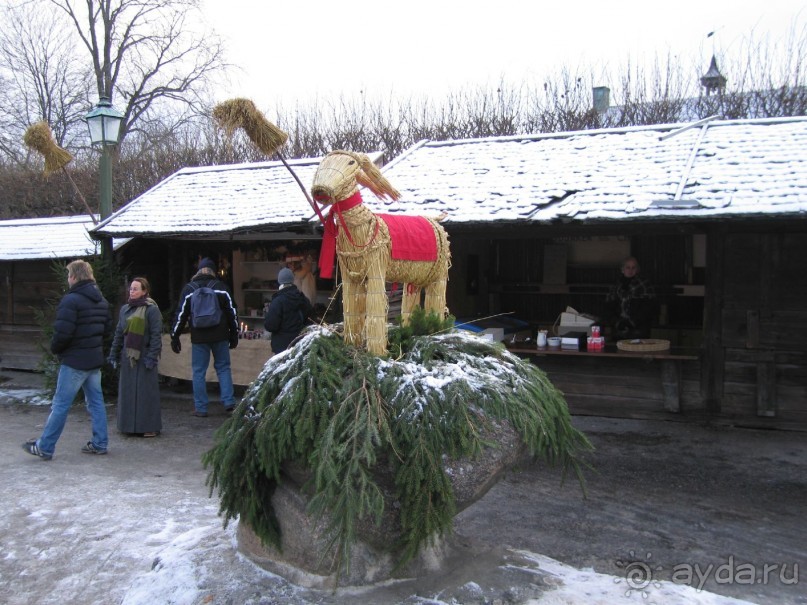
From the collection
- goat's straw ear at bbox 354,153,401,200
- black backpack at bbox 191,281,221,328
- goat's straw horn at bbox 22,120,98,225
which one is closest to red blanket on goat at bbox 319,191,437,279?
goat's straw ear at bbox 354,153,401,200

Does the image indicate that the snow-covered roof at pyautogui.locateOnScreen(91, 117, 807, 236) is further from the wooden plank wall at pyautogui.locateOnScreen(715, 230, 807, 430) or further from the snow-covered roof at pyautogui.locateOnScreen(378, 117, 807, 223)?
the wooden plank wall at pyautogui.locateOnScreen(715, 230, 807, 430)

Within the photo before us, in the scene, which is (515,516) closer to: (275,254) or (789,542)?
(789,542)

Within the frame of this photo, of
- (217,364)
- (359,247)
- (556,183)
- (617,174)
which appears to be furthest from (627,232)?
(217,364)

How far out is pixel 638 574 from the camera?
426 cm

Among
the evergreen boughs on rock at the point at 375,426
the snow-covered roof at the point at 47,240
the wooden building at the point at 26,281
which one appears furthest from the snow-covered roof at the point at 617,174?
the wooden building at the point at 26,281

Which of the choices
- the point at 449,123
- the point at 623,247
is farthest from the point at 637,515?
the point at 449,123

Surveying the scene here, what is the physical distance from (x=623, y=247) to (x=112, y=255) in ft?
23.2

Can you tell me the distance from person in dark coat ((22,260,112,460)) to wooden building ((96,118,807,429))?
84.3 inches

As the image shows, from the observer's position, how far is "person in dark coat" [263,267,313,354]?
7.98 m

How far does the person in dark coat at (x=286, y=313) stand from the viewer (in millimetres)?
7977

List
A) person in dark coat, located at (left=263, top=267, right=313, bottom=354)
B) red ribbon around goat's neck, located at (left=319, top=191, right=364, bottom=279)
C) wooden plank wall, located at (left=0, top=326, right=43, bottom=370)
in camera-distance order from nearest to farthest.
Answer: red ribbon around goat's neck, located at (left=319, top=191, right=364, bottom=279) → person in dark coat, located at (left=263, top=267, right=313, bottom=354) → wooden plank wall, located at (left=0, top=326, right=43, bottom=370)

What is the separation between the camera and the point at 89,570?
434 centimetres

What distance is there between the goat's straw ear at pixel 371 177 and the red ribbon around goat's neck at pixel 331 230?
127mm
